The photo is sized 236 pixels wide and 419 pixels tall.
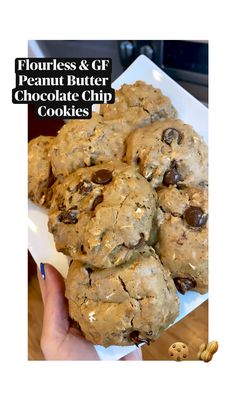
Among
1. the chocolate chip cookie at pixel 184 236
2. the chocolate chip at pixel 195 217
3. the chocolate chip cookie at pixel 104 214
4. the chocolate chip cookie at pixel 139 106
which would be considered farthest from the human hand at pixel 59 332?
the chocolate chip cookie at pixel 139 106

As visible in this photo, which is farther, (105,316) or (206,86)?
(206,86)

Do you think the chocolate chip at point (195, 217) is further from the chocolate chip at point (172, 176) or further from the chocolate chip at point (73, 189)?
the chocolate chip at point (73, 189)

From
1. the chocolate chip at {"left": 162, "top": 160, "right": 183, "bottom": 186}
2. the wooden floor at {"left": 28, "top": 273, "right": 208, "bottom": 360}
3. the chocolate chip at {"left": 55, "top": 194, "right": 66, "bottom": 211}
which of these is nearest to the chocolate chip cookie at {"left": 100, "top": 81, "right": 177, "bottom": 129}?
the chocolate chip at {"left": 162, "top": 160, "right": 183, "bottom": 186}

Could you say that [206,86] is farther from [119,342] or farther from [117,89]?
[119,342]

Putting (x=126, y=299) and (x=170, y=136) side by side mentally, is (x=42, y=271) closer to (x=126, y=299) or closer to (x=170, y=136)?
(x=126, y=299)

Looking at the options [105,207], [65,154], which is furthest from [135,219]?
[65,154]

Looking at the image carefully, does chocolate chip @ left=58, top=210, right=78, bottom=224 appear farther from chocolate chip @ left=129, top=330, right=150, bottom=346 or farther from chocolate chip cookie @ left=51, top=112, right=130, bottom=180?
chocolate chip @ left=129, top=330, right=150, bottom=346
